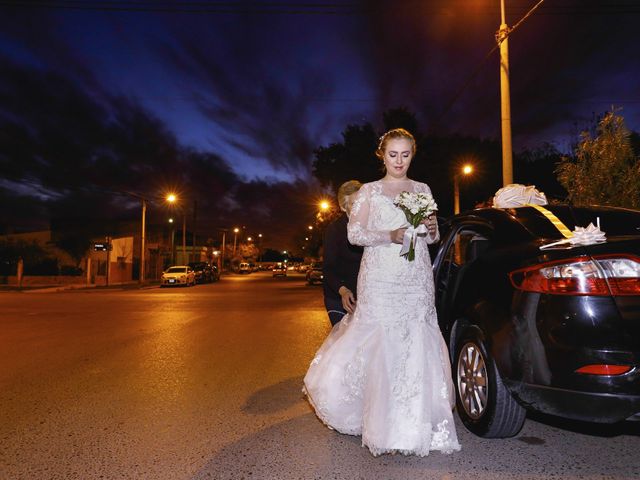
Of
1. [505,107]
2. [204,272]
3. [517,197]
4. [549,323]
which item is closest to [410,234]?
[549,323]

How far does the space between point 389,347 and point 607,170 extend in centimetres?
688

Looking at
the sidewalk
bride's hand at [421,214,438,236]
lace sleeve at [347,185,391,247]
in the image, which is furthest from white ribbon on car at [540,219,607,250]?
the sidewalk

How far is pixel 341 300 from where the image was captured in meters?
4.61

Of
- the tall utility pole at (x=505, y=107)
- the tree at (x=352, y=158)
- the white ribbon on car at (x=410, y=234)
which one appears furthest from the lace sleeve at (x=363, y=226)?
→ the tree at (x=352, y=158)

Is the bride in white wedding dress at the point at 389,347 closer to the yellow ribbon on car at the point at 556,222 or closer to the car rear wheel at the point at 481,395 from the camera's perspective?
the car rear wheel at the point at 481,395

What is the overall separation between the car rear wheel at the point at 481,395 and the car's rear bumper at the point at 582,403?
0.36 m

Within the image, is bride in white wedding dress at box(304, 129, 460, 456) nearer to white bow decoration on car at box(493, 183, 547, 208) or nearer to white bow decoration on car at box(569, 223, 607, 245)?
white bow decoration on car at box(569, 223, 607, 245)

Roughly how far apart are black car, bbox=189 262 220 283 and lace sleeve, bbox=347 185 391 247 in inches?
1652

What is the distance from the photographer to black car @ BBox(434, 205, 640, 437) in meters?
2.95

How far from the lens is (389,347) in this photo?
373 centimetres

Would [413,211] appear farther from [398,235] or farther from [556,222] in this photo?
[556,222]

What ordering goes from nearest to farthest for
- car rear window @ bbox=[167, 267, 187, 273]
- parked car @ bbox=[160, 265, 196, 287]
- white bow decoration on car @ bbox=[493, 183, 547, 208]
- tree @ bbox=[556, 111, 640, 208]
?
white bow decoration on car @ bbox=[493, 183, 547, 208], tree @ bbox=[556, 111, 640, 208], parked car @ bbox=[160, 265, 196, 287], car rear window @ bbox=[167, 267, 187, 273]

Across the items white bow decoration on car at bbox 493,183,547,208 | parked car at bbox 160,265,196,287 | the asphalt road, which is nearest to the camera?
the asphalt road

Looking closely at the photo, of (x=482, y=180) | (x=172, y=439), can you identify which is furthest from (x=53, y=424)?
(x=482, y=180)
